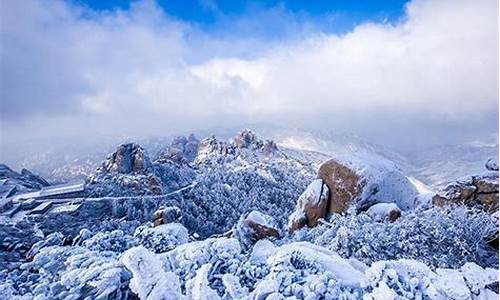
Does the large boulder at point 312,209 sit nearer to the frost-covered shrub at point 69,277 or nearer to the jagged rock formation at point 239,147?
the frost-covered shrub at point 69,277

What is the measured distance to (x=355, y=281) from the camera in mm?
6434

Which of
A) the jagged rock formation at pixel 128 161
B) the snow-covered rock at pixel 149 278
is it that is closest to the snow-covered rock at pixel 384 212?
the snow-covered rock at pixel 149 278

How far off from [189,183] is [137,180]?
8.91 metres

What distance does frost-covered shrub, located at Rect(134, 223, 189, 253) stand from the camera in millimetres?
9453

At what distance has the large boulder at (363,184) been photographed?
16.5 meters

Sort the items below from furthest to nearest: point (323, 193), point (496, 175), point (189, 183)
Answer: point (189, 183) < point (323, 193) < point (496, 175)

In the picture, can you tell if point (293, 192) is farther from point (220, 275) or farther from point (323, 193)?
point (220, 275)

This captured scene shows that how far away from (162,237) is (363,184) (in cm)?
914

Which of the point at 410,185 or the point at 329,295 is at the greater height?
the point at 329,295

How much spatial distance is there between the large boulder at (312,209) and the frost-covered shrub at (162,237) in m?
7.04

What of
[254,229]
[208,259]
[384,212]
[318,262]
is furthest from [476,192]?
[208,259]

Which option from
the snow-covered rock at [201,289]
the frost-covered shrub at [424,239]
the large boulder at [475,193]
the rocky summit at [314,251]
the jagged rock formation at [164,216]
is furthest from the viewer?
the jagged rock formation at [164,216]

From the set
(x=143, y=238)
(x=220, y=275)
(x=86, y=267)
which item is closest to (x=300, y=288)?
→ (x=220, y=275)

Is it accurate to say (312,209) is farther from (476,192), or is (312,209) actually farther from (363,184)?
(476,192)
